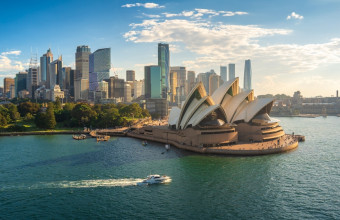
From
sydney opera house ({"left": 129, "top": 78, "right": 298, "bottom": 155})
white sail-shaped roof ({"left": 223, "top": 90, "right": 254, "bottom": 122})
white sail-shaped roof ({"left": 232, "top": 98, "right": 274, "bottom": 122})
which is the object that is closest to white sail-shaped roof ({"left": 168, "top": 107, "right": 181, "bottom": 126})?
sydney opera house ({"left": 129, "top": 78, "right": 298, "bottom": 155})

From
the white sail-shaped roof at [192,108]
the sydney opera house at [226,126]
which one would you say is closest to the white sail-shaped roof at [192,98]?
the sydney opera house at [226,126]

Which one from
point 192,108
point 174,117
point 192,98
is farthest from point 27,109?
point 192,108

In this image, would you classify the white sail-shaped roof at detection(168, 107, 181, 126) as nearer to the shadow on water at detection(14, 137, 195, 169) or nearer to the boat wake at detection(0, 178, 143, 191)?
the shadow on water at detection(14, 137, 195, 169)

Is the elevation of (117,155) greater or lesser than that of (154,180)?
greater

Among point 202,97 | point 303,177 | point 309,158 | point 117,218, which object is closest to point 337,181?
point 303,177

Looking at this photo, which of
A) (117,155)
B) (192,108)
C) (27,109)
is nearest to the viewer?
(117,155)

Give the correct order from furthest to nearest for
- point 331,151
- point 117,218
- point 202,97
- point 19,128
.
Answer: point 19,128, point 202,97, point 331,151, point 117,218

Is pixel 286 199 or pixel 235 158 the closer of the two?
pixel 286 199

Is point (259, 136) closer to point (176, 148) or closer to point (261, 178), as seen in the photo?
point (176, 148)

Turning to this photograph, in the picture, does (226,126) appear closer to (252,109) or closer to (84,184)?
(252,109)
